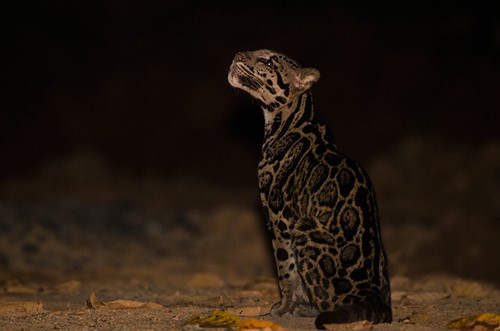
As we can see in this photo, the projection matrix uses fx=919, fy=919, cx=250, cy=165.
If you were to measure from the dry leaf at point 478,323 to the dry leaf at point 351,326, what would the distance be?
0.63 metres

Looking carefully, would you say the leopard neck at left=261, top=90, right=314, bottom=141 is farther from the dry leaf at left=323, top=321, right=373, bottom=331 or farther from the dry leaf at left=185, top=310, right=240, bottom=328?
the dry leaf at left=323, top=321, right=373, bottom=331

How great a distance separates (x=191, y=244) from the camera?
559 inches

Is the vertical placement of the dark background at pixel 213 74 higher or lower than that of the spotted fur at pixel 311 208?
higher

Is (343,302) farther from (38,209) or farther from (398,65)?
(398,65)

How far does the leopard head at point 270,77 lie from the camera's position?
7.04 meters

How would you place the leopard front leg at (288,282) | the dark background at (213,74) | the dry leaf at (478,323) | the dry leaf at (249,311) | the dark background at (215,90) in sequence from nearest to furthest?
the dry leaf at (478,323) → the leopard front leg at (288,282) → the dry leaf at (249,311) → the dark background at (215,90) → the dark background at (213,74)

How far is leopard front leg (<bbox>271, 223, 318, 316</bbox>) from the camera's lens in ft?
21.4

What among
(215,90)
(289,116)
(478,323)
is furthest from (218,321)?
(215,90)

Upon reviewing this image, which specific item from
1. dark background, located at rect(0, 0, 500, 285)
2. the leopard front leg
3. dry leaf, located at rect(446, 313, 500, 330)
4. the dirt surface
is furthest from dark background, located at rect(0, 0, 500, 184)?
dry leaf, located at rect(446, 313, 500, 330)

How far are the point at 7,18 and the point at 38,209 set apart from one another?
30.1 ft

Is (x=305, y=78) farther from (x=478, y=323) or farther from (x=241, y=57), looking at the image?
(x=478, y=323)

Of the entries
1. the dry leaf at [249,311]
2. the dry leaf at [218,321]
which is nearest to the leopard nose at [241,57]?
the dry leaf at [249,311]

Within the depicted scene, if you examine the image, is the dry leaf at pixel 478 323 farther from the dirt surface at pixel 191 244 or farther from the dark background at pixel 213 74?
the dark background at pixel 213 74

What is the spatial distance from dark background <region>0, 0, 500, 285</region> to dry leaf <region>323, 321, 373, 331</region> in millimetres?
12381
